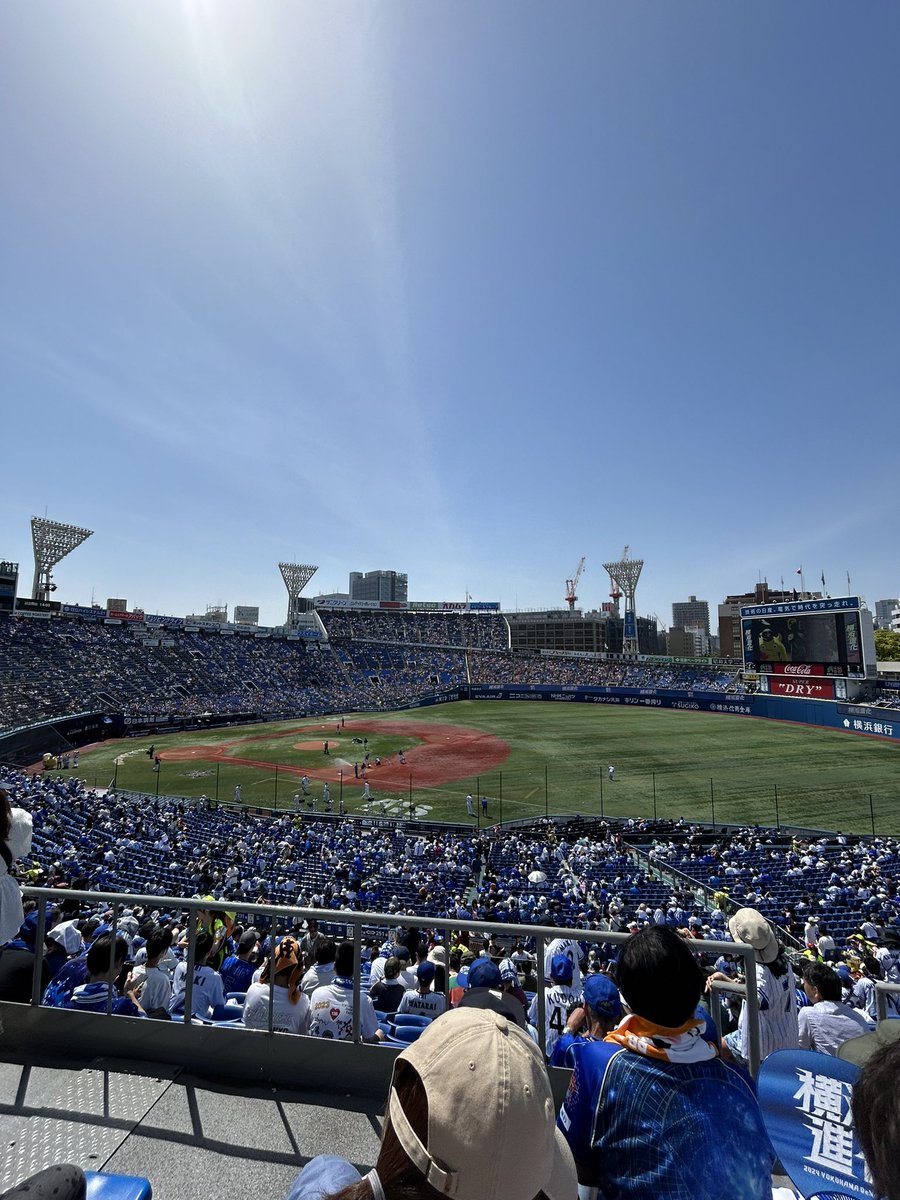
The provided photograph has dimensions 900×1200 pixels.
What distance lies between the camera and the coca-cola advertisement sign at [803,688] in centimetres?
5592

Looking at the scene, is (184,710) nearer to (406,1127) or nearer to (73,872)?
(73,872)

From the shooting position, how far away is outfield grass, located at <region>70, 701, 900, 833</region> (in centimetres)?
2916

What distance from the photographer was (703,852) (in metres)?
22.4

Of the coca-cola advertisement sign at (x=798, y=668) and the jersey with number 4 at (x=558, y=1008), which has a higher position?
the coca-cola advertisement sign at (x=798, y=668)

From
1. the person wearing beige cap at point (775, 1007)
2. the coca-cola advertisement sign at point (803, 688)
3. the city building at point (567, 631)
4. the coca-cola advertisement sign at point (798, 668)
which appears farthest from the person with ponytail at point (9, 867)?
the city building at point (567, 631)

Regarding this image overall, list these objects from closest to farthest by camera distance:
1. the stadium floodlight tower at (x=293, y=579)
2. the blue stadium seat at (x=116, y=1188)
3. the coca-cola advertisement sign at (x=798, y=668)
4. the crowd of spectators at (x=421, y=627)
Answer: the blue stadium seat at (x=116, y=1188)
the coca-cola advertisement sign at (x=798, y=668)
the crowd of spectators at (x=421, y=627)
the stadium floodlight tower at (x=293, y=579)

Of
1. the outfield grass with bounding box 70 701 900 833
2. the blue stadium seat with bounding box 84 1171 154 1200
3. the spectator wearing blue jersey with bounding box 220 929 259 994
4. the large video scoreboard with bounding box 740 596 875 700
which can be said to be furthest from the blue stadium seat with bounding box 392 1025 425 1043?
the large video scoreboard with bounding box 740 596 875 700

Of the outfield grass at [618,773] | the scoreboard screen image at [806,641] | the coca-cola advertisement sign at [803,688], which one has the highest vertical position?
the scoreboard screen image at [806,641]

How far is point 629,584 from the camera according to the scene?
119938 millimetres

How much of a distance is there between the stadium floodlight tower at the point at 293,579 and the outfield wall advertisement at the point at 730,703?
49680 mm

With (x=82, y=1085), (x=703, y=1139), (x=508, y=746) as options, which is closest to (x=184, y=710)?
(x=508, y=746)

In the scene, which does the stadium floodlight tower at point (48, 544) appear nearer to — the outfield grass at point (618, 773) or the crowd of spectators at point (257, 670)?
the crowd of spectators at point (257, 670)

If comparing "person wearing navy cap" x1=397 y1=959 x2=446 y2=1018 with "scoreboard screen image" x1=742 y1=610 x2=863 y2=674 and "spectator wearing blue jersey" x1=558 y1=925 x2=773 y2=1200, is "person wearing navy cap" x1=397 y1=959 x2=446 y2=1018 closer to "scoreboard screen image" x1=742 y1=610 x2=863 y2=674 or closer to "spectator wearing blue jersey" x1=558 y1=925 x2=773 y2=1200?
"spectator wearing blue jersey" x1=558 y1=925 x2=773 y2=1200

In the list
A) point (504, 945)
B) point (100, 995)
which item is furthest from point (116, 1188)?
point (504, 945)
